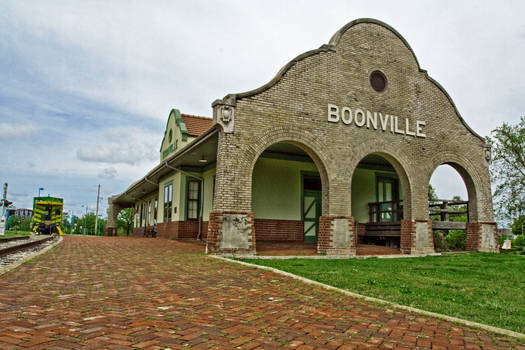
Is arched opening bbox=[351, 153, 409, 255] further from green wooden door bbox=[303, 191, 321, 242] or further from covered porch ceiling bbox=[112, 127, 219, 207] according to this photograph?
covered porch ceiling bbox=[112, 127, 219, 207]

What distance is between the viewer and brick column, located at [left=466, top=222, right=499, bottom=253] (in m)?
15.2

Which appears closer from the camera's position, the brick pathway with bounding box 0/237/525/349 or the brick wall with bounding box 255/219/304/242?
the brick pathway with bounding box 0/237/525/349

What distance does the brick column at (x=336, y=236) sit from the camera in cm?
1187

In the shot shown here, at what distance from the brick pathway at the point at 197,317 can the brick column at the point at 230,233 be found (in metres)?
3.43

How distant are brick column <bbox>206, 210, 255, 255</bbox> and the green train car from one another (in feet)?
68.1

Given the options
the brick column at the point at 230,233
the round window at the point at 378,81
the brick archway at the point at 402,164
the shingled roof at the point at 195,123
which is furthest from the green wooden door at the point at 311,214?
the shingled roof at the point at 195,123

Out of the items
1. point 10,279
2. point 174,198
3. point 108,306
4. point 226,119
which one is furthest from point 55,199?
point 108,306

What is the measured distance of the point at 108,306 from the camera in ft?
14.9

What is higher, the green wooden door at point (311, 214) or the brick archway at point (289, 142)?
the brick archway at point (289, 142)

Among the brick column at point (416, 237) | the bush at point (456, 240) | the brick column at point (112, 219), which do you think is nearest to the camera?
the brick column at point (416, 237)

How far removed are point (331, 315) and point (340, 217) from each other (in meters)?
7.65

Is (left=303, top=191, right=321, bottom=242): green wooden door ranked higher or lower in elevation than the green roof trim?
lower

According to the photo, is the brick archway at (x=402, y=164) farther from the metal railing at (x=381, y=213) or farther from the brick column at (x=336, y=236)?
the metal railing at (x=381, y=213)

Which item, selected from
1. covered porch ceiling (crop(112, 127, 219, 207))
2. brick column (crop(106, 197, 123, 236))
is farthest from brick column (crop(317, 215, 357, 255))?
brick column (crop(106, 197, 123, 236))
